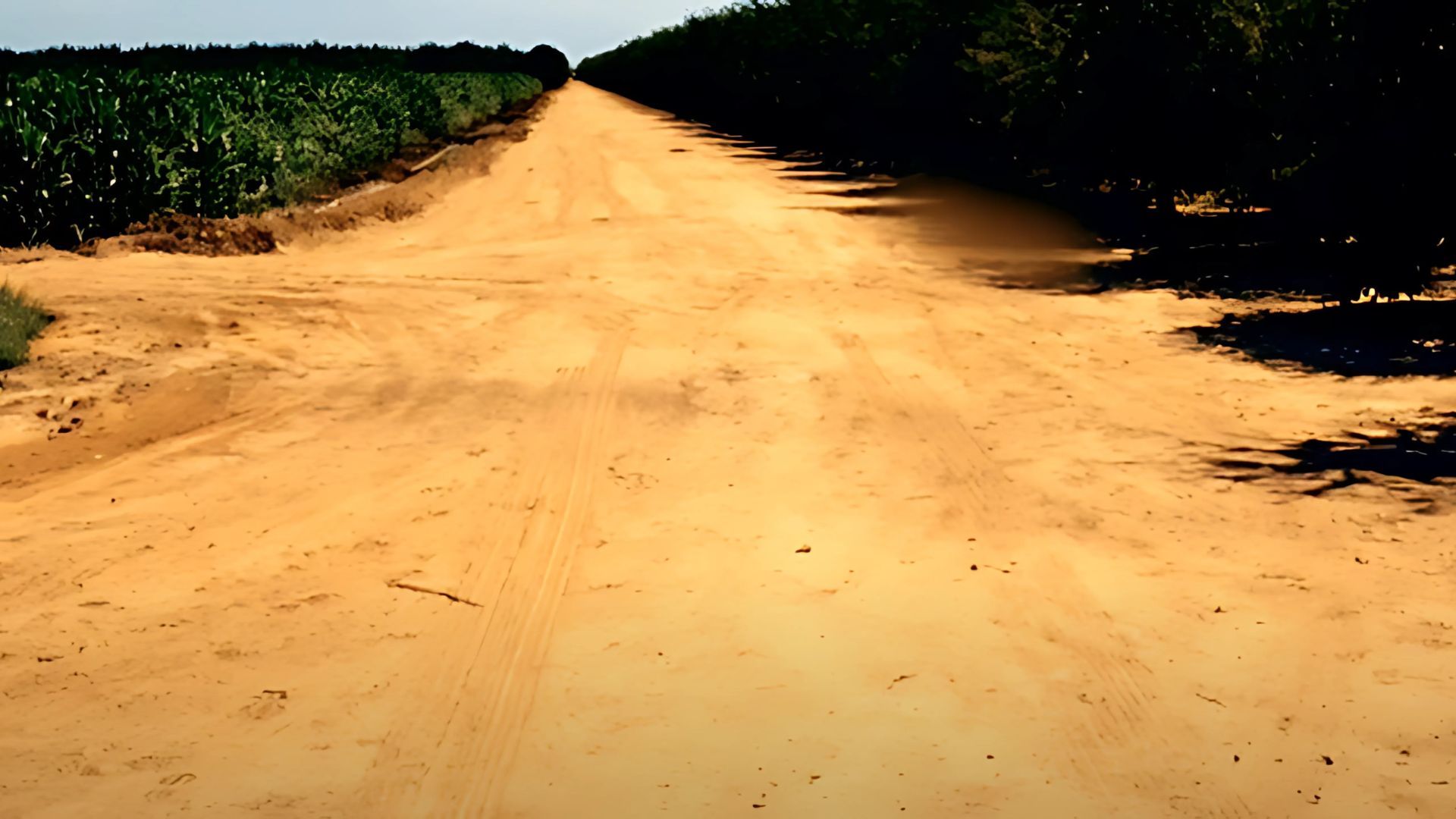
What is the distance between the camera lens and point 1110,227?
1733 centimetres

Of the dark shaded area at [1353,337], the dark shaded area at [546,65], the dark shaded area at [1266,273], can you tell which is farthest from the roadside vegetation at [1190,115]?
the dark shaded area at [546,65]

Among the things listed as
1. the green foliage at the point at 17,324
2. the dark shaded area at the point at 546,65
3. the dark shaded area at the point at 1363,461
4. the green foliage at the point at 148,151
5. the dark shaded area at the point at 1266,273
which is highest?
the dark shaded area at the point at 546,65

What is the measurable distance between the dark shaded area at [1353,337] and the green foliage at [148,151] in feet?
40.9

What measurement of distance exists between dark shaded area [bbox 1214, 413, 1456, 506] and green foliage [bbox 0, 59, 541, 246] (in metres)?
13.2

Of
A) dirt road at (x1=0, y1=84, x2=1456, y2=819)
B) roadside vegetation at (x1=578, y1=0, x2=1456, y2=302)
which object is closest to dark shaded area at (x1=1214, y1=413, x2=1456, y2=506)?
dirt road at (x1=0, y1=84, x2=1456, y2=819)

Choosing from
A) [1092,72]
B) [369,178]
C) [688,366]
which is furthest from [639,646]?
[369,178]

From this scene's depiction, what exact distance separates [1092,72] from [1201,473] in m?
10.8

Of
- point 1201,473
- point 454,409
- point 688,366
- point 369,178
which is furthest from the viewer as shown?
point 369,178

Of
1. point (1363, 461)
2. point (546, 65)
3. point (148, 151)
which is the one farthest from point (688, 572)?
point (546, 65)

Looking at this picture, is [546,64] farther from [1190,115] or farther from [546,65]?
[1190,115]

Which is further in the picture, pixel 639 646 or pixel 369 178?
pixel 369 178

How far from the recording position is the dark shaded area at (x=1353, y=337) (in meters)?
9.91

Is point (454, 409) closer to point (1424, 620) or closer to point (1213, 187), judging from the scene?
point (1424, 620)

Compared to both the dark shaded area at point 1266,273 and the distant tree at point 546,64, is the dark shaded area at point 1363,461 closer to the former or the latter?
the dark shaded area at point 1266,273
